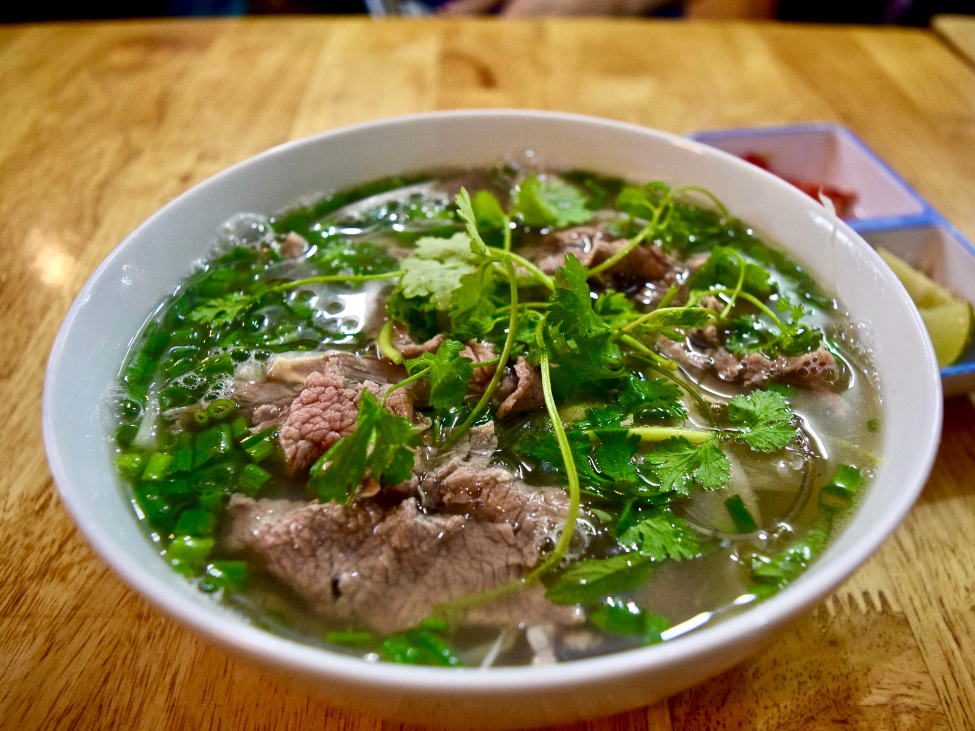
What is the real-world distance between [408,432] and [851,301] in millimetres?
1112

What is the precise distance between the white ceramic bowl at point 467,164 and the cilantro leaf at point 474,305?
2.27 ft

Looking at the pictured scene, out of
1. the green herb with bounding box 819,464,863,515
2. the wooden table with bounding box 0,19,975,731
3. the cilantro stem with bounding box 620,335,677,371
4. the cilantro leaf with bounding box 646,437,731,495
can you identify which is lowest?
the wooden table with bounding box 0,19,975,731

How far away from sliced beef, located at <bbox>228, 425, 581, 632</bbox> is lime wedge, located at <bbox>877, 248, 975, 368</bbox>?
1307mm

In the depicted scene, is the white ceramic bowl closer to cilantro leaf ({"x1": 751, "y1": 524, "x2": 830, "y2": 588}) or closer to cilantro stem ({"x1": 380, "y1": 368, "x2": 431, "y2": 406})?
cilantro leaf ({"x1": 751, "y1": 524, "x2": 830, "y2": 588})

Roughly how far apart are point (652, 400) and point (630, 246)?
0.50 m

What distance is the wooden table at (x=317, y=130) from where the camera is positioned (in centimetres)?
119

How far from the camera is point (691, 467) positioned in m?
1.31

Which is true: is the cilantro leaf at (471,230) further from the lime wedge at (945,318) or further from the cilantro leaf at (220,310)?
the lime wedge at (945,318)

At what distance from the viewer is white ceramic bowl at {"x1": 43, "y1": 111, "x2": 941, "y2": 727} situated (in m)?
0.86

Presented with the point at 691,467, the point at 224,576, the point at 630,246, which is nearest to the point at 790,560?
the point at 691,467

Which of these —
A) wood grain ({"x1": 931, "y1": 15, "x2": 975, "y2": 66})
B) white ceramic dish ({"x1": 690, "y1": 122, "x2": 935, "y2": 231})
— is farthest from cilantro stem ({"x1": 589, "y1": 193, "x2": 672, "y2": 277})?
wood grain ({"x1": 931, "y1": 15, "x2": 975, "y2": 66})

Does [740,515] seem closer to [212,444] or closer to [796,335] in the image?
[796,335]

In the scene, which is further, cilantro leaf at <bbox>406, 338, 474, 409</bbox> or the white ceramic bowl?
cilantro leaf at <bbox>406, 338, 474, 409</bbox>

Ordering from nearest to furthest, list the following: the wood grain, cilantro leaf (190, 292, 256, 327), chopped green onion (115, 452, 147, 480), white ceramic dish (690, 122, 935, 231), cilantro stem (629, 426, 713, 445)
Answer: chopped green onion (115, 452, 147, 480) < cilantro stem (629, 426, 713, 445) < cilantro leaf (190, 292, 256, 327) < white ceramic dish (690, 122, 935, 231) < the wood grain
